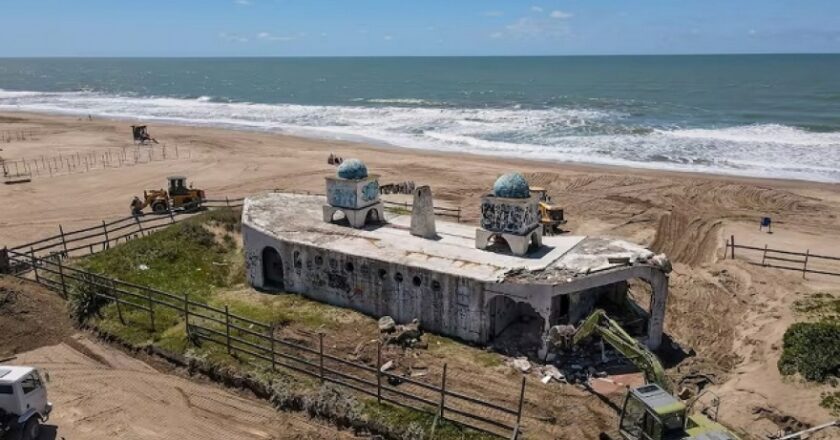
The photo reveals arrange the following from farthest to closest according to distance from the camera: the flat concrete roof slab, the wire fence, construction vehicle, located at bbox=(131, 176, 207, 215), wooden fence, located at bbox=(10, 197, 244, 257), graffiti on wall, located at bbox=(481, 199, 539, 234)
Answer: the wire fence → construction vehicle, located at bbox=(131, 176, 207, 215) → wooden fence, located at bbox=(10, 197, 244, 257) → graffiti on wall, located at bbox=(481, 199, 539, 234) → the flat concrete roof slab

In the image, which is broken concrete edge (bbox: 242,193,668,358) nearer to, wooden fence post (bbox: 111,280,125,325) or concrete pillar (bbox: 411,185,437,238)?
concrete pillar (bbox: 411,185,437,238)

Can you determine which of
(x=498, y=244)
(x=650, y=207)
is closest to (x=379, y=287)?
(x=498, y=244)

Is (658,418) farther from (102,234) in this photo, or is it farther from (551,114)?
(551,114)

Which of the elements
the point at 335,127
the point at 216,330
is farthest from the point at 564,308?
the point at 335,127

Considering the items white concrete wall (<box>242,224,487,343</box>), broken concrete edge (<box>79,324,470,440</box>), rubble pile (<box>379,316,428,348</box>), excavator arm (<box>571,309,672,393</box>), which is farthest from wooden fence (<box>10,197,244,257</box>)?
excavator arm (<box>571,309,672,393</box>)

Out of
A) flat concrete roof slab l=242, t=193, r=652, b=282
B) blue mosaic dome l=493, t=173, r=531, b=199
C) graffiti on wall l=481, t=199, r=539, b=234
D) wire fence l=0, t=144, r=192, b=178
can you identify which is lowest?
wire fence l=0, t=144, r=192, b=178

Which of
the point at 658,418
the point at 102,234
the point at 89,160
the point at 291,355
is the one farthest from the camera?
the point at 89,160
